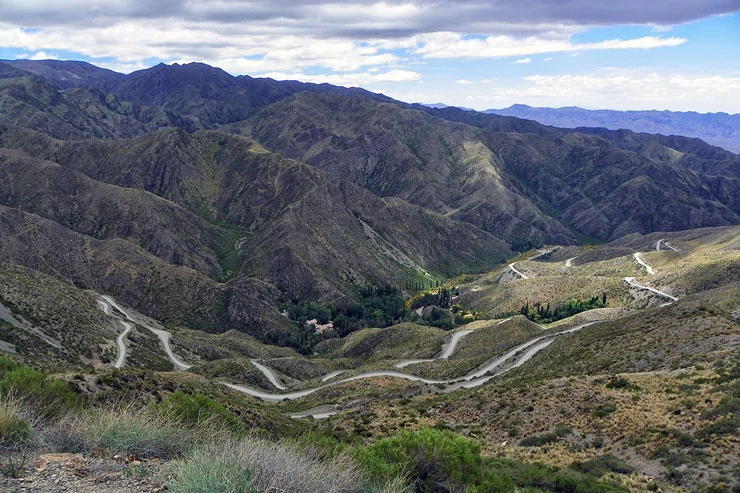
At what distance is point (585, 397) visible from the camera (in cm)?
3522

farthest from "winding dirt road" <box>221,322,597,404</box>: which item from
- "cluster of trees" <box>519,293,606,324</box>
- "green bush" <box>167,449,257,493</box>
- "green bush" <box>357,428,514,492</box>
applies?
"green bush" <box>167,449,257,493</box>

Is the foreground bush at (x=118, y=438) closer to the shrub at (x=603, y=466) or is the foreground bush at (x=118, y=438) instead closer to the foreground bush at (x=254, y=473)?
the foreground bush at (x=254, y=473)

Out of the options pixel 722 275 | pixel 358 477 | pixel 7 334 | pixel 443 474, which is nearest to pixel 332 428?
pixel 443 474

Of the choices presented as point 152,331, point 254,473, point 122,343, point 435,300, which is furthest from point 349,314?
point 254,473

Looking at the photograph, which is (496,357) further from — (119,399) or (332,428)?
(119,399)

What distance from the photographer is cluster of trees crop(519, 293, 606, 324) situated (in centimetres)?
11781

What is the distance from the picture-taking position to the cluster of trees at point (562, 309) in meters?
118

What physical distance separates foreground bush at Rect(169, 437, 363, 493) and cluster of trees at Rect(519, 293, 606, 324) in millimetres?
108657

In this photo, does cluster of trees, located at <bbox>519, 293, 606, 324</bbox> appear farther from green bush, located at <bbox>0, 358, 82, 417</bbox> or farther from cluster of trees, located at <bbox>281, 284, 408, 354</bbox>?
green bush, located at <bbox>0, 358, 82, 417</bbox>

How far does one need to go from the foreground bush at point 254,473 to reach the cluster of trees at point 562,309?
10866 cm

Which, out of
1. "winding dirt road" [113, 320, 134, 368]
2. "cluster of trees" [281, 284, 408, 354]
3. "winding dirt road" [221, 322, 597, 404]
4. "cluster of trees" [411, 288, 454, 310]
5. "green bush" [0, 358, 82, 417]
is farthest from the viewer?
"cluster of trees" [411, 288, 454, 310]

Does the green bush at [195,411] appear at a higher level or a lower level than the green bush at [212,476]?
lower

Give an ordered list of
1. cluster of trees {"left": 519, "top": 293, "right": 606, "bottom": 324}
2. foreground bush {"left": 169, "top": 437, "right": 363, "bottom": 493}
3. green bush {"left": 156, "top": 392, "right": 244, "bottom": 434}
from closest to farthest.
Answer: foreground bush {"left": 169, "top": 437, "right": 363, "bottom": 493} → green bush {"left": 156, "top": 392, "right": 244, "bottom": 434} → cluster of trees {"left": 519, "top": 293, "right": 606, "bottom": 324}

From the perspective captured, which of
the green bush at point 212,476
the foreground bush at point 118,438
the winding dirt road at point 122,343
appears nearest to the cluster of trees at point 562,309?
the winding dirt road at point 122,343
